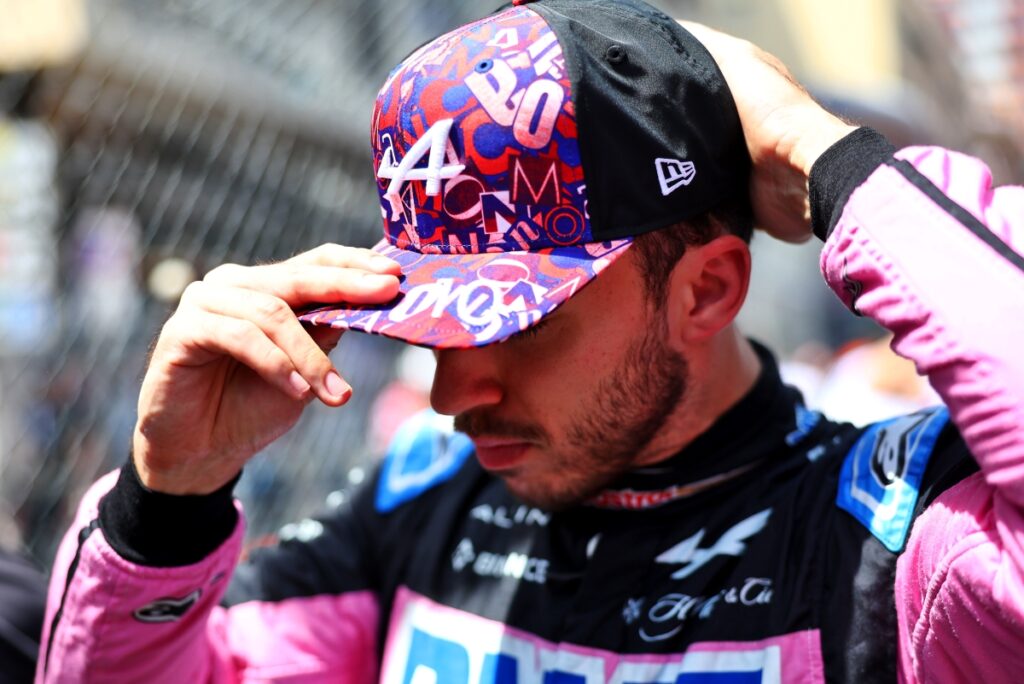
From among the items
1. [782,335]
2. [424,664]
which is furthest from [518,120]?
[782,335]

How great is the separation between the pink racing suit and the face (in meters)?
0.09

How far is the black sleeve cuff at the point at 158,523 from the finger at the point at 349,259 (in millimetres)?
354

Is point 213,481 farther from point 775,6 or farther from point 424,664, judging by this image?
point 775,6

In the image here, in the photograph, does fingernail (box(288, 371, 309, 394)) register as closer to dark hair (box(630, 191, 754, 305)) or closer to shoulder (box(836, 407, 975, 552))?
dark hair (box(630, 191, 754, 305))

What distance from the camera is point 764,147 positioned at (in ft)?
4.45

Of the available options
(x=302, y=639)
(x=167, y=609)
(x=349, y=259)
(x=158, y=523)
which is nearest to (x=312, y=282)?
(x=349, y=259)

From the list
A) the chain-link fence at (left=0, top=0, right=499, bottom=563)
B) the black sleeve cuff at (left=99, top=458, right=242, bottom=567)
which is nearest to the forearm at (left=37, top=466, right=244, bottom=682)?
the black sleeve cuff at (left=99, top=458, right=242, bottom=567)

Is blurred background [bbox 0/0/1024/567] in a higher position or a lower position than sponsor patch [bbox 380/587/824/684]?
lower

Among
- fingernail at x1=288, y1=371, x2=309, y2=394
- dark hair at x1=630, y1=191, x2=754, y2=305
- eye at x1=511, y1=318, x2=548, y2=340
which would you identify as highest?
dark hair at x1=630, y1=191, x2=754, y2=305

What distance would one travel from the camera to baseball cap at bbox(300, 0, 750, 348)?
127cm

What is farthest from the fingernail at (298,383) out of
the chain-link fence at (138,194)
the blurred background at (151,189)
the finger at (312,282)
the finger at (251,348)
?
the chain-link fence at (138,194)

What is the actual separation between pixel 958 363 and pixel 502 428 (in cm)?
60

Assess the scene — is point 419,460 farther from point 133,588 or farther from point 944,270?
point 944,270

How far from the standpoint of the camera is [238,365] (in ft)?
4.72
